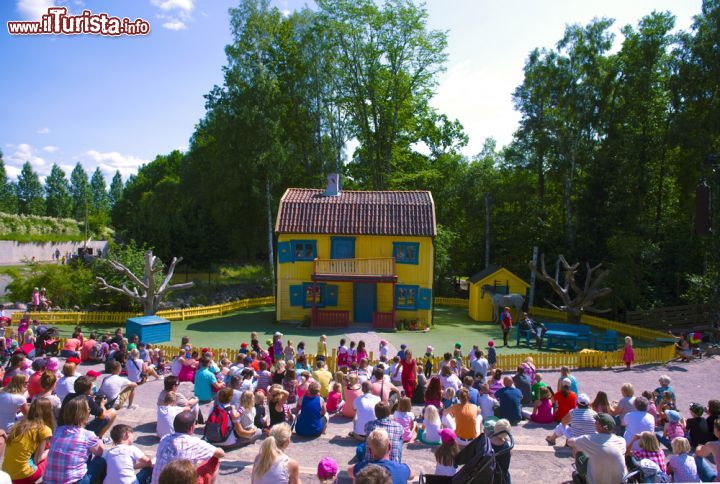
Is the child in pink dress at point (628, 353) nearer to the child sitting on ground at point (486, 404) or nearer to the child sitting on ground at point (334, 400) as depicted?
the child sitting on ground at point (486, 404)

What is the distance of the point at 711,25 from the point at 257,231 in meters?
33.4

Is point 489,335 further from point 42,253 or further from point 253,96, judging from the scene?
point 42,253

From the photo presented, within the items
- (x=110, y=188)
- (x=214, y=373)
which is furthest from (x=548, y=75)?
(x=110, y=188)

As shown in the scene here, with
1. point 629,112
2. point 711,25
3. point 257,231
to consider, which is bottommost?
point 257,231

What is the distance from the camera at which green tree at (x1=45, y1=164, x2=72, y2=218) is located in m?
101

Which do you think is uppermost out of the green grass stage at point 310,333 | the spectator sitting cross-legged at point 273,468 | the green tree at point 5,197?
the green tree at point 5,197

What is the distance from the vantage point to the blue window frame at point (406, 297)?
26469mm

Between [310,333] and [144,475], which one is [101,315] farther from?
[144,475]

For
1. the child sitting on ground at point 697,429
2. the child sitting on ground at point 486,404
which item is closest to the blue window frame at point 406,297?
the child sitting on ground at point 486,404

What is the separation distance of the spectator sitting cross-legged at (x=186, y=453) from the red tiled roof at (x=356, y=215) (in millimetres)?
19957

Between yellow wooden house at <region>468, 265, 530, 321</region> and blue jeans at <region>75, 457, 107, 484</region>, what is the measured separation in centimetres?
2325

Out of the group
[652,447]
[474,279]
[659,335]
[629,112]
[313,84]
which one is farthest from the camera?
[313,84]

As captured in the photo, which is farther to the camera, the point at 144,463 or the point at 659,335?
the point at 659,335

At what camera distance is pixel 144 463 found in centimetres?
638
